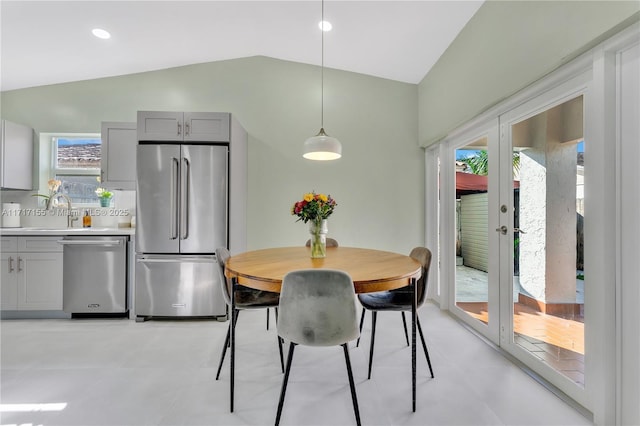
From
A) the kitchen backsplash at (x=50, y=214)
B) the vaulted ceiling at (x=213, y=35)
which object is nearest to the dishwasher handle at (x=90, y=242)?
the kitchen backsplash at (x=50, y=214)

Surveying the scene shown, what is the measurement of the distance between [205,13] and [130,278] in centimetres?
281

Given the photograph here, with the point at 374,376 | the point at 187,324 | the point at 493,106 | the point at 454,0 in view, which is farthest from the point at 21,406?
the point at 454,0

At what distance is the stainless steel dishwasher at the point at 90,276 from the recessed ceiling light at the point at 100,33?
2.08 m

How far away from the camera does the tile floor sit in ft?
5.50

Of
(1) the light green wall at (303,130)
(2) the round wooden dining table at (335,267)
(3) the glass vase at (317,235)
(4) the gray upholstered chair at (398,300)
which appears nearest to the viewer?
(2) the round wooden dining table at (335,267)

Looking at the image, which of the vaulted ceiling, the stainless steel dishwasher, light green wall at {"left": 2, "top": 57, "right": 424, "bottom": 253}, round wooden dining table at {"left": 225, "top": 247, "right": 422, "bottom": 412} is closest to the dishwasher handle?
the stainless steel dishwasher

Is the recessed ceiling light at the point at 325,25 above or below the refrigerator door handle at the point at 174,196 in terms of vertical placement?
above

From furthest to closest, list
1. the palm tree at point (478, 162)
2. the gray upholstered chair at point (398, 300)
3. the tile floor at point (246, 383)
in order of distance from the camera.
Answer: the palm tree at point (478, 162)
the gray upholstered chair at point (398, 300)
the tile floor at point (246, 383)

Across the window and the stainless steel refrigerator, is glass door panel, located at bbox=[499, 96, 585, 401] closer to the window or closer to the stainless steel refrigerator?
the stainless steel refrigerator

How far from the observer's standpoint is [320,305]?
1441 mm

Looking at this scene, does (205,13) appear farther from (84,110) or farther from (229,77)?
(84,110)

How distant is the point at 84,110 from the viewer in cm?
379

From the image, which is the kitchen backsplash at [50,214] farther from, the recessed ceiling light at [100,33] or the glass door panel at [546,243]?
the glass door panel at [546,243]

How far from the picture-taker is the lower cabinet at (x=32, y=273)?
3156mm
